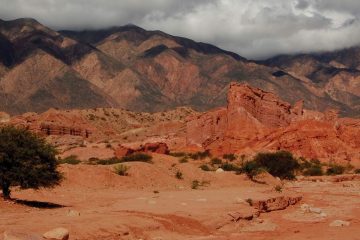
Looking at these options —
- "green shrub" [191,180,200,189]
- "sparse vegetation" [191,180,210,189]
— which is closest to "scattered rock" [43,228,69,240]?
"green shrub" [191,180,200,189]

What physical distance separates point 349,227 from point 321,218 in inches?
169

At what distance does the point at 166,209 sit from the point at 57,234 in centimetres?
1086

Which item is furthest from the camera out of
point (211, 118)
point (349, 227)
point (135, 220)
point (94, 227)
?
point (211, 118)

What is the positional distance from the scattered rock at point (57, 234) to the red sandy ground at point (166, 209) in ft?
2.53

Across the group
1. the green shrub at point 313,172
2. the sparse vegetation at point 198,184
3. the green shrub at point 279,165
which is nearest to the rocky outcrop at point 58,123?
the green shrub at point 279,165

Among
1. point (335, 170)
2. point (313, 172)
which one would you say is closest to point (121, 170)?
point (313, 172)

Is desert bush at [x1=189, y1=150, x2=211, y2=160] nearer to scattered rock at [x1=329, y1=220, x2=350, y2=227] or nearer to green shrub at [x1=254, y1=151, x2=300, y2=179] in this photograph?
green shrub at [x1=254, y1=151, x2=300, y2=179]

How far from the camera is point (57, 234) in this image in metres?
18.6

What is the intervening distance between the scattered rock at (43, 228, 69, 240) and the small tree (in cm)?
960

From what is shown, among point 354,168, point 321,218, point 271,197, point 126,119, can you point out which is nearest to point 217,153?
point 354,168

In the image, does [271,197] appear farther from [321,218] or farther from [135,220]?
[135,220]

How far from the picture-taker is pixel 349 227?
87.9 feet

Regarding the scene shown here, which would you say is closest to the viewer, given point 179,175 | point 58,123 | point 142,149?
point 179,175

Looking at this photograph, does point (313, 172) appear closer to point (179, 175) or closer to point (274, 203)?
point (179, 175)
